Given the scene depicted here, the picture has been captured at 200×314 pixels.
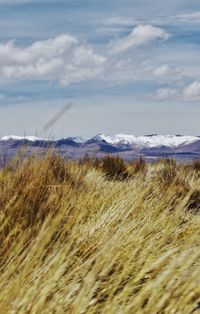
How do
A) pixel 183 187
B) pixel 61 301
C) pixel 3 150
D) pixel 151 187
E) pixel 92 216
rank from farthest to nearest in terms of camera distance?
→ pixel 183 187, pixel 151 187, pixel 3 150, pixel 92 216, pixel 61 301

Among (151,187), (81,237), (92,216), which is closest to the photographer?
(81,237)

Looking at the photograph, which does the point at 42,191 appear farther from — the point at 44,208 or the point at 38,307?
the point at 38,307

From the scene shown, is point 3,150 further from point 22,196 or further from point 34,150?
point 22,196

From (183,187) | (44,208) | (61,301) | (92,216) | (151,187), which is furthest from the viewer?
(183,187)

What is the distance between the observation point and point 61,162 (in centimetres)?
824

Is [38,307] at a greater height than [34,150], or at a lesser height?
lesser

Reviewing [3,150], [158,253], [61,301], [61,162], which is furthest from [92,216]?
[61,162]

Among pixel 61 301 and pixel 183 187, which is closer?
pixel 61 301

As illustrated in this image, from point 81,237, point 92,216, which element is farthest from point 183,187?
point 81,237

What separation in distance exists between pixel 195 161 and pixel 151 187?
9.88 m

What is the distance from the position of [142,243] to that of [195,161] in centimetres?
1291

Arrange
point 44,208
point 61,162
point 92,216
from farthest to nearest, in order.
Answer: point 61,162
point 92,216
point 44,208

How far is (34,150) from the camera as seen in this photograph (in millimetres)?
6363

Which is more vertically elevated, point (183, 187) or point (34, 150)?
point (34, 150)
